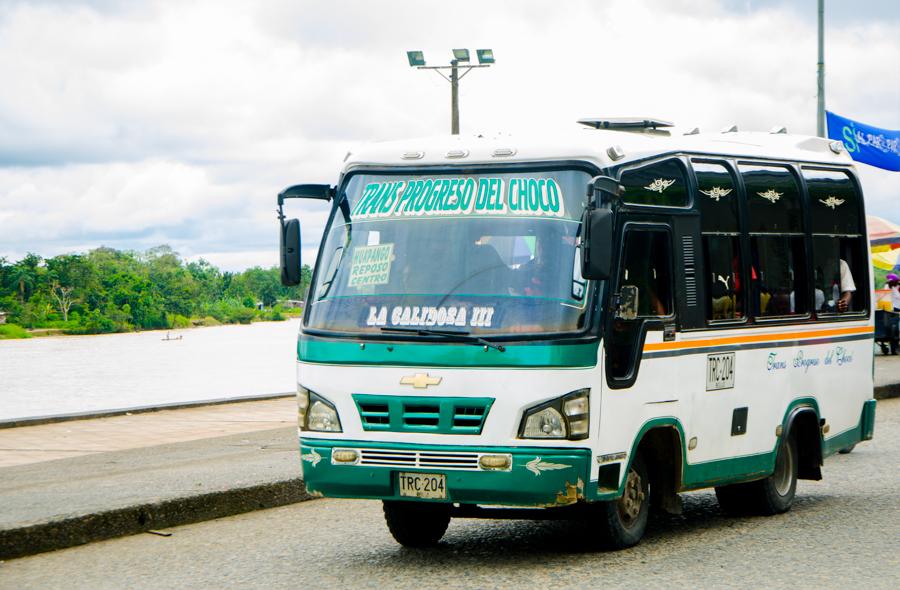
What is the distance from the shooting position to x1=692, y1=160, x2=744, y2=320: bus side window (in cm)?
930

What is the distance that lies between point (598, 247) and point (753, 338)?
2584 millimetres

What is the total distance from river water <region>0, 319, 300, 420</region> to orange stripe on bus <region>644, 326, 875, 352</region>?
621 inches

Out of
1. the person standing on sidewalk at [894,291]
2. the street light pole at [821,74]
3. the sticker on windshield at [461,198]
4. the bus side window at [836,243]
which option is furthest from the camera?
the person standing on sidewalk at [894,291]

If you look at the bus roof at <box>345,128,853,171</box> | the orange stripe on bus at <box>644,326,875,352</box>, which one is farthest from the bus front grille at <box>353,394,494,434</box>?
the bus roof at <box>345,128,853,171</box>

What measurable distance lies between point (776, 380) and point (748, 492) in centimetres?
88

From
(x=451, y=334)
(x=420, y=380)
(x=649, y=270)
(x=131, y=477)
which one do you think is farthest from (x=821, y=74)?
(x=420, y=380)

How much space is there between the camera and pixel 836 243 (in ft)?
36.6

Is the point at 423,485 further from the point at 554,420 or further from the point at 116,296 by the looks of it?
the point at 116,296

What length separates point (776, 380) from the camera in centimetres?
995

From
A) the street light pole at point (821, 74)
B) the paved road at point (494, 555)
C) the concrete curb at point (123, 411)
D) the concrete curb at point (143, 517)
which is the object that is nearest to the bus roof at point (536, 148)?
the paved road at point (494, 555)

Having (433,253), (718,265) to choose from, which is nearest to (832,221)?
(718,265)

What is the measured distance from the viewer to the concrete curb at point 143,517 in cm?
912

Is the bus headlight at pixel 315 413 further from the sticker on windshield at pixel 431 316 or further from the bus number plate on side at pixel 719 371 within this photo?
the bus number plate on side at pixel 719 371

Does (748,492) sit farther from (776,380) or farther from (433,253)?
(433,253)
